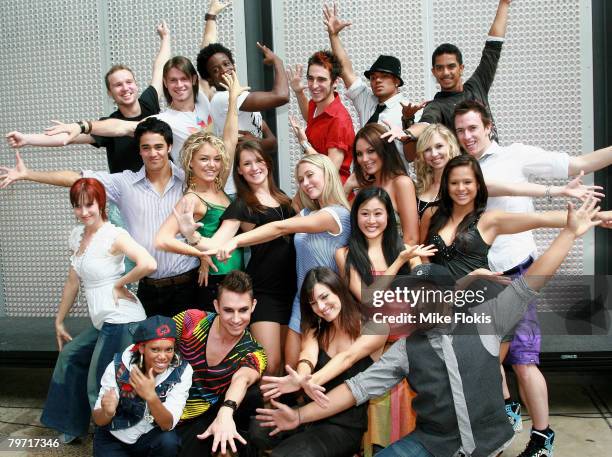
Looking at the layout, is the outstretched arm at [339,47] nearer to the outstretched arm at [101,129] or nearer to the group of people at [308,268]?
the group of people at [308,268]

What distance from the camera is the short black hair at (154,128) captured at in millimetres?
3865

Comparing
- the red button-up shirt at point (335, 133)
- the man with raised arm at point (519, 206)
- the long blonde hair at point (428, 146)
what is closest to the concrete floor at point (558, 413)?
the man with raised arm at point (519, 206)

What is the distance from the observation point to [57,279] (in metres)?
5.66

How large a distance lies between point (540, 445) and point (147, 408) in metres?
2.00

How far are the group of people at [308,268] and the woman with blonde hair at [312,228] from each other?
0.4 inches

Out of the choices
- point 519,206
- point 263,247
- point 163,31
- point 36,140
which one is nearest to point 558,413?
point 519,206

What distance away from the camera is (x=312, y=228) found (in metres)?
3.66

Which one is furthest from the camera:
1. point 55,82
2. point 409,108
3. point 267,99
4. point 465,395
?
point 55,82

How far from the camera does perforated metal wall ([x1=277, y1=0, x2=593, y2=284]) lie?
4980 millimetres

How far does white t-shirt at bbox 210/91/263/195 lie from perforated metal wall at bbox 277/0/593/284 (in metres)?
0.90

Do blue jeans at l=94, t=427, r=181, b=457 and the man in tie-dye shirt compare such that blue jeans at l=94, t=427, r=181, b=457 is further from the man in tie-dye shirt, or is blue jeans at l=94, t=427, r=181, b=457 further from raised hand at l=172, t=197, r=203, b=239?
raised hand at l=172, t=197, r=203, b=239

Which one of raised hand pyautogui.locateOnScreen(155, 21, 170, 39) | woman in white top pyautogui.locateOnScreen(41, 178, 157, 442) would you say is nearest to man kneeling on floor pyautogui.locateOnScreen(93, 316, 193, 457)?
woman in white top pyautogui.locateOnScreen(41, 178, 157, 442)

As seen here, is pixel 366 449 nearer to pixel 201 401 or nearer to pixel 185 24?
pixel 201 401

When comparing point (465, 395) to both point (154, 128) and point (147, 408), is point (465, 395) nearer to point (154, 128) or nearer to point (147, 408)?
point (147, 408)
